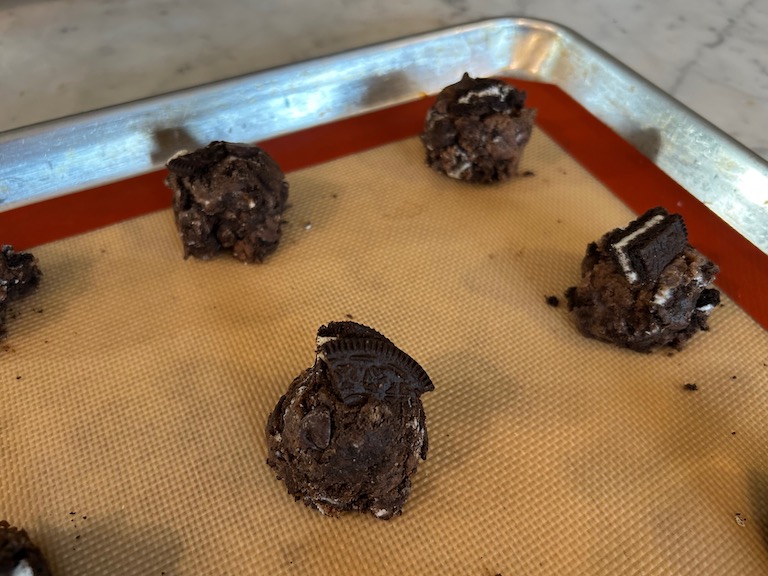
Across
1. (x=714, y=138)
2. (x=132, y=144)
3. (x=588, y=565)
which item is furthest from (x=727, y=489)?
(x=132, y=144)

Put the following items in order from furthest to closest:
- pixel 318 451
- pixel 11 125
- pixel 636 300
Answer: pixel 11 125, pixel 636 300, pixel 318 451

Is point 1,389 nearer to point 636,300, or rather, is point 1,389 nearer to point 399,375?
point 399,375

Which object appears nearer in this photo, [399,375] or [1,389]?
[399,375]

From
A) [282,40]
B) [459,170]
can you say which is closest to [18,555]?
[459,170]

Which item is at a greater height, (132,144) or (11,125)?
(132,144)

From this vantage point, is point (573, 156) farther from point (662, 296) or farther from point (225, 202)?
point (225, 202)

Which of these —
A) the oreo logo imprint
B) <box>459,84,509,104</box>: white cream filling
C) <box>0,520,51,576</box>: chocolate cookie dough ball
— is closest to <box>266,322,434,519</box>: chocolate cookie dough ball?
the oreo logo imprint

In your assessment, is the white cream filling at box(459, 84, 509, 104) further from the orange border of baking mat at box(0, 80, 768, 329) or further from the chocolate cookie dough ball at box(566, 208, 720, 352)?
the chocolate cookie dough ball at box(566, 208, 720, 352)
